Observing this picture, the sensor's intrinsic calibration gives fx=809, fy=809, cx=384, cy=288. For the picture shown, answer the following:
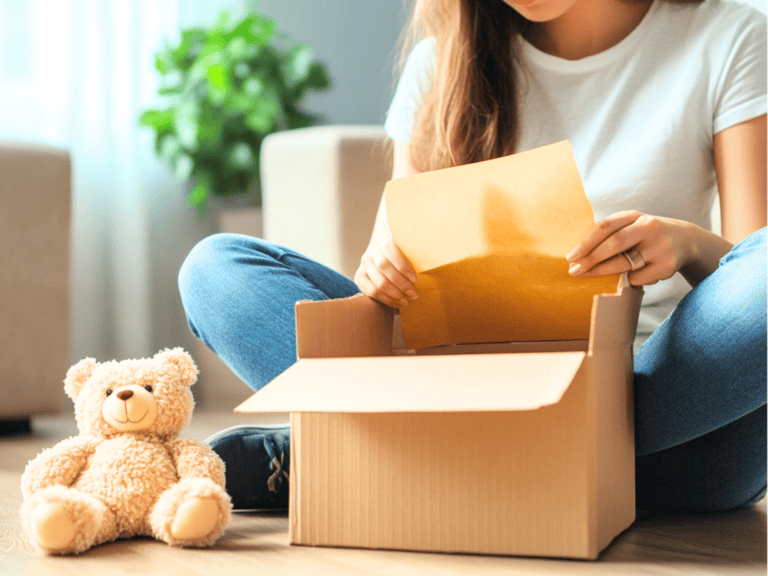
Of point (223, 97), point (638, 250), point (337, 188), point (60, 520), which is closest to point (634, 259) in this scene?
point (638, 250)

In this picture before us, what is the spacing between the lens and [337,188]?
1432mm

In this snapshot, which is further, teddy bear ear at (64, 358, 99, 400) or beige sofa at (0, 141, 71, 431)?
beige sofa at (0, 141, 71, 431)

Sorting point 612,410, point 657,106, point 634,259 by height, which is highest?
point 657,106

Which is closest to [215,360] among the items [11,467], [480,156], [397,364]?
[11,467]

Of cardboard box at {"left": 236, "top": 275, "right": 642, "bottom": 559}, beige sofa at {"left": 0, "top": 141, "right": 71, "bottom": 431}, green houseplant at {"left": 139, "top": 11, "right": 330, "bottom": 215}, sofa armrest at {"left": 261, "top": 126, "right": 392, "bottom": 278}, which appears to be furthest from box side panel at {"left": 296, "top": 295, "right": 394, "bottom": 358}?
green houseplant at {"left": 139, "top": 11, "right": 330, "bottom": 215}

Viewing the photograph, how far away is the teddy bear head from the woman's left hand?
0.34 metres

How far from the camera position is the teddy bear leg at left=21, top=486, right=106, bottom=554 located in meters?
0.58

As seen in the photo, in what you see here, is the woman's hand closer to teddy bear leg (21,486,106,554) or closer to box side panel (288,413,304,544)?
box side panel (288,413,304,544)

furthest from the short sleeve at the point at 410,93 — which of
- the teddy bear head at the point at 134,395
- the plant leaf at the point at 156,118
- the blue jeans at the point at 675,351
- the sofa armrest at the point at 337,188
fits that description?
the plant leaf at the point at 156,118

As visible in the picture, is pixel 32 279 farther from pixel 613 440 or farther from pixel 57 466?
pixel 613 440

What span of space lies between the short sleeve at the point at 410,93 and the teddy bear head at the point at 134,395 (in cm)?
45

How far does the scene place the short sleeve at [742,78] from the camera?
83cm

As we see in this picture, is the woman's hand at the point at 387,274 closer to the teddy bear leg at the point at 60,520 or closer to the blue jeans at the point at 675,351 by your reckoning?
the blue jeans at the point at 675,351

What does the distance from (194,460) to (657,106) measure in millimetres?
615
